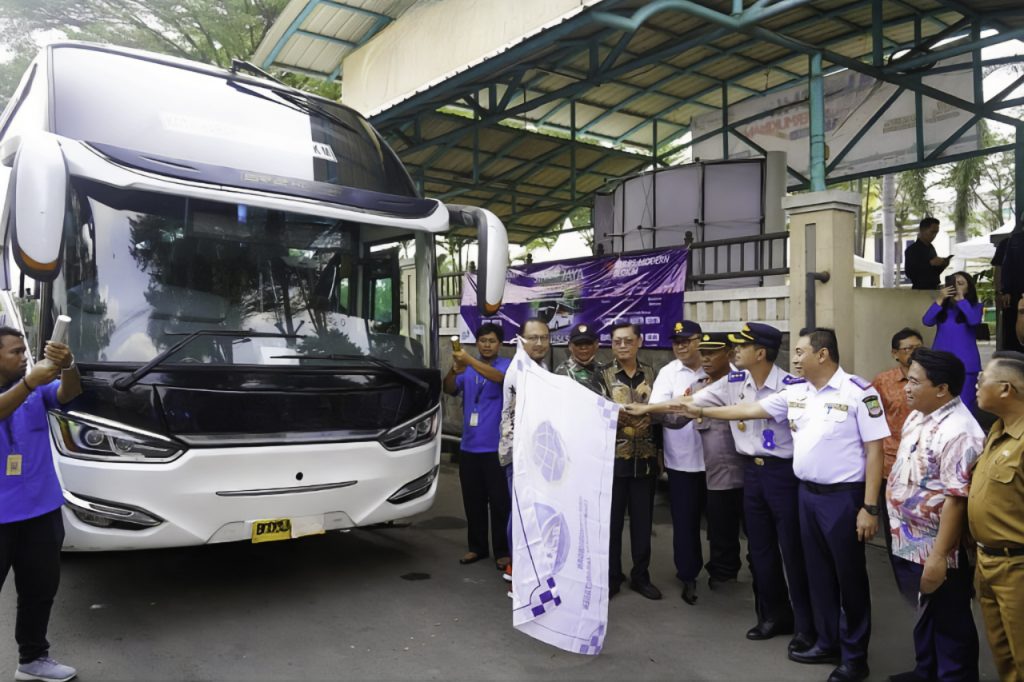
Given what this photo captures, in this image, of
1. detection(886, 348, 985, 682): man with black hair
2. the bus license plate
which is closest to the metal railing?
detection(886, 348, 985, 682): man with black hair

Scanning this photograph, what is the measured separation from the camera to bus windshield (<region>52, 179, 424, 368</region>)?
162 inches

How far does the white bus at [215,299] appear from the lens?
3932 millimetres

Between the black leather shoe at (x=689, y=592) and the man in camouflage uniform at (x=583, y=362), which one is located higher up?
the man in camouflage uniform at (x=583, y=362)

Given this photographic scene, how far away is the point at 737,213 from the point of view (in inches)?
380

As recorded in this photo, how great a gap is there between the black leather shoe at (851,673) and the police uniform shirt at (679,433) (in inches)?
58.3

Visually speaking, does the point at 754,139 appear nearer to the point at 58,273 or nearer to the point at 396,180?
the point at 396,180

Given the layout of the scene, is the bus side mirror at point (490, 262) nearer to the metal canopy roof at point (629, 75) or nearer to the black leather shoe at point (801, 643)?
the black leather shoe at point (801, 643)

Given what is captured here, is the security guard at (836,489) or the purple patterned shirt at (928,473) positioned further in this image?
the security guard at (836,489)

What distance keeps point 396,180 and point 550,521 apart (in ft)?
9.64

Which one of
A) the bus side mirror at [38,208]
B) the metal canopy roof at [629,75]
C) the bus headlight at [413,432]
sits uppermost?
the metal canopy roof at [629,75]

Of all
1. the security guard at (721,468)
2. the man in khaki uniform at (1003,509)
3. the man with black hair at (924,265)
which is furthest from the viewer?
the man with black hair at (924,265)

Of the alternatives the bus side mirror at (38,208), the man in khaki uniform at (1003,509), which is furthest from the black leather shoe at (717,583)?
the bus side mirror at (38,208)

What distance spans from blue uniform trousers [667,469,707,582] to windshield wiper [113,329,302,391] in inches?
103

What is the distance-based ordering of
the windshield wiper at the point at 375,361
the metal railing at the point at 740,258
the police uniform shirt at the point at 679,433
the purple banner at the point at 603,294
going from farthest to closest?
the purple banner at the point at 603,294 → the metal railing at the point at 740,258 → the police uniform shirt at the point at 679,433 → the windshield wiper at the point at 375,361
